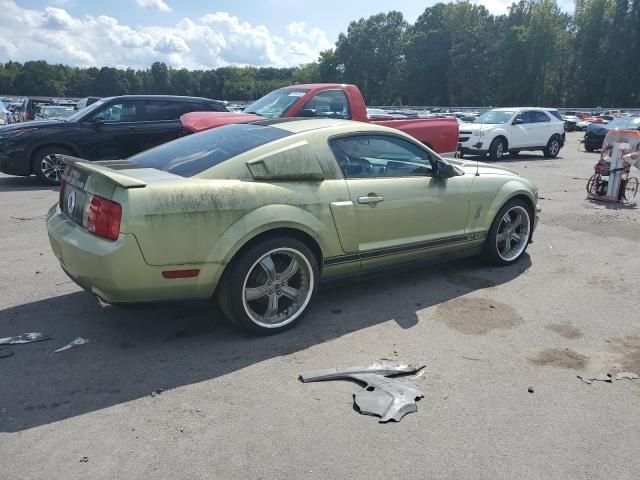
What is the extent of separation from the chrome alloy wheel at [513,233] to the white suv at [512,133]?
430 inches

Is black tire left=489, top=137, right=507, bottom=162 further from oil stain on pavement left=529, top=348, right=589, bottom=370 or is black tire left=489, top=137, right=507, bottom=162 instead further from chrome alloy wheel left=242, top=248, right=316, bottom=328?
chrome alloy wheel left=242, top=248, right=316, bottom=328

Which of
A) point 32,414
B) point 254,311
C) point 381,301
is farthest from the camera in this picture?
point 381,301

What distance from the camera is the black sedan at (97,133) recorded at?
1005 centimetres

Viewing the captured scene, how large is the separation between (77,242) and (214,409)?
149 centimetres

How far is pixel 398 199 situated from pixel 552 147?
624 inches

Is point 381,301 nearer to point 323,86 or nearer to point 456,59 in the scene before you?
point 323,86

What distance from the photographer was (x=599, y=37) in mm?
69312

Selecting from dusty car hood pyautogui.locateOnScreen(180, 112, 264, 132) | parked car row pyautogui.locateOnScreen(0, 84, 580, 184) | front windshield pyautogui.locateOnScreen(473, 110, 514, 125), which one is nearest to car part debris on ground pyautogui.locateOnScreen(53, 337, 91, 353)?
dusty car hood pyautogui.locateOnScreen(180, 112, 264, 132)

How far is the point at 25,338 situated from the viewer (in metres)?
3.86


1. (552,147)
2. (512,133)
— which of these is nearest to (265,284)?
(512,133)

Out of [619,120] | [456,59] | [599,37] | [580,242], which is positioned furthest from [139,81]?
[580,242]

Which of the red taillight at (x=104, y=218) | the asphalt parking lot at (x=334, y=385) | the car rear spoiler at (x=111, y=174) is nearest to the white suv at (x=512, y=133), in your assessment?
the asphalt parking lot at (x=334, y=385)

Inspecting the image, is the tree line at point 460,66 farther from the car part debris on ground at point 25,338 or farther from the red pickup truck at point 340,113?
the car part debris on ground at point 25,338

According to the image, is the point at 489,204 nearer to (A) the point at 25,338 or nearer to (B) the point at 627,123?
(A) the point at 25,338
